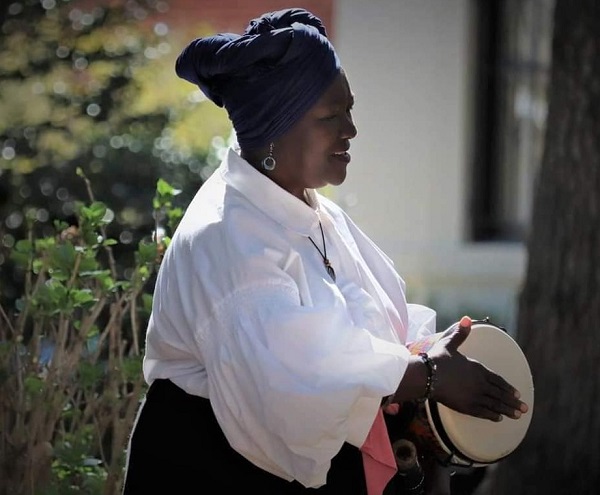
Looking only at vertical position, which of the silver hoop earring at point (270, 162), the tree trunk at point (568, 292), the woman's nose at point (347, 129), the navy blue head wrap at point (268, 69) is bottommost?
the tree trunk at point (568, 292)

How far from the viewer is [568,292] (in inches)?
231

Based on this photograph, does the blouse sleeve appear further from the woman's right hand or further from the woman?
the woman's right hand

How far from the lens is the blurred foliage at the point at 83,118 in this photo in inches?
266

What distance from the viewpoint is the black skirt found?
2.99 metres

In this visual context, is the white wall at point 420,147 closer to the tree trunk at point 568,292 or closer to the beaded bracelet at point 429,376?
the tree trunk at point 568,292

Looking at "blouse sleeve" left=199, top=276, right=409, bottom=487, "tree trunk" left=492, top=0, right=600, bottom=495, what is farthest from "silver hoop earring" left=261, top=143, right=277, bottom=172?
"tree trunk" left=492, top=0, right=600, bottom=495

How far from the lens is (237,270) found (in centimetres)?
287

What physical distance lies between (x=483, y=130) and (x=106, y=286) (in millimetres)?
6189

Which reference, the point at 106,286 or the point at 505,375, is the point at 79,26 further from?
the point at 505,375

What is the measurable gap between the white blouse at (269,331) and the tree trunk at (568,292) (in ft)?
9.35

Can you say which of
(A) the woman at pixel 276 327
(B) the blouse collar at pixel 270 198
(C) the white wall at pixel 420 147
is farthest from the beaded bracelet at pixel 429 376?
(C) the white wall at pixel 420 147

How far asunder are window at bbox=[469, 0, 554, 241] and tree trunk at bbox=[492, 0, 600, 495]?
3.95 meters

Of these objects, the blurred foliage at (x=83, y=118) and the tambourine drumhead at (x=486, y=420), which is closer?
the tambourine drumhead at (x=486, y=420)

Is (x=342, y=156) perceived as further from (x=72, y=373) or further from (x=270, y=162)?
(x=72, y=373)
